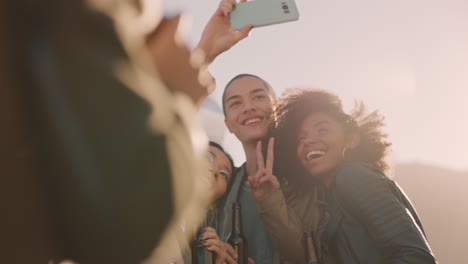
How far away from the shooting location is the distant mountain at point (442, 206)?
785 centimetres

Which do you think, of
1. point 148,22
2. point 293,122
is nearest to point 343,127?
point 293,122

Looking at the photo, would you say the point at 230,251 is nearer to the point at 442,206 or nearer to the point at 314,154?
the point at 314,154

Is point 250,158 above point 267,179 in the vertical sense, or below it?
above

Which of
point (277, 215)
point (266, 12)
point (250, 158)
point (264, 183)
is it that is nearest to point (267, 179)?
point (264, 183)

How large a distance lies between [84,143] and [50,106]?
24mm

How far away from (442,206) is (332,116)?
7462 millimetres

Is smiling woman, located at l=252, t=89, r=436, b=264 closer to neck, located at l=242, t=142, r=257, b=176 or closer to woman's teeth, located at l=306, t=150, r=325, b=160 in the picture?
woman's teeth, located at l=306, t=150, r=325, b=160

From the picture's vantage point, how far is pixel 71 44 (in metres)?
0.20

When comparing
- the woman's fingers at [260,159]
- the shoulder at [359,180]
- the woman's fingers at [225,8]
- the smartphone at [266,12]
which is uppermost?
the smartphone at [266,12]

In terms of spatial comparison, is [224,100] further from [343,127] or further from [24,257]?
[24,257]

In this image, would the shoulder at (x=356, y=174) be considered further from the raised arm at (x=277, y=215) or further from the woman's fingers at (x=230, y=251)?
the woman's fingers at (x=230, y=251)

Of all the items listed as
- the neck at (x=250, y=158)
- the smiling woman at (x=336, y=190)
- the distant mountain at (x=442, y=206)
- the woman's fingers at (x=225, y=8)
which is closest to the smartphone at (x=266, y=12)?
the woman's fingers at (x=225, y=8)

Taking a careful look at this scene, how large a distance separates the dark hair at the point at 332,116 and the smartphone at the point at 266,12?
560mm

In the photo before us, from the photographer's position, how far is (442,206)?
7.91m
